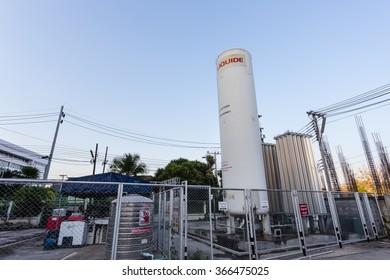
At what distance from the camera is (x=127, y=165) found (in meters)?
28.0

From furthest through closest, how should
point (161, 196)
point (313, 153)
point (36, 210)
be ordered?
point (36, 210), point (313, 153), point (161, 196)

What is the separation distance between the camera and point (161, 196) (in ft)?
23.8

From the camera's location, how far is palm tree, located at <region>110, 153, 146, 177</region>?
92.0 feet

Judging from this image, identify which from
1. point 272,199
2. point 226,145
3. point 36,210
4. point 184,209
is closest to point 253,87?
point 226,145

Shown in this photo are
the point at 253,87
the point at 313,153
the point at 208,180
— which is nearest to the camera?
the point at 253,87

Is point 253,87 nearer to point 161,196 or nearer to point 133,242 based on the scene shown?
point 161,196

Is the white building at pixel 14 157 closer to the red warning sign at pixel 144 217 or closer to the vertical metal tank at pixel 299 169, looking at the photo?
the red warning sign at pixel 144 217

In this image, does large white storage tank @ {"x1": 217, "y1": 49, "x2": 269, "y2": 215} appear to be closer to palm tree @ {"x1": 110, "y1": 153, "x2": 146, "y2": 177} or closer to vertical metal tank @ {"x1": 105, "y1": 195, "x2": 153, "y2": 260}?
vertical metal tank @ {"x1": 105, "y1": 195, "x2": 153, "y2": 260}

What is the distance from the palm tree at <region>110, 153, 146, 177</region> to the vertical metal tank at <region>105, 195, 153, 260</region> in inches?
932

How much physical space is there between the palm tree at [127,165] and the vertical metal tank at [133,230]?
23.7 metres

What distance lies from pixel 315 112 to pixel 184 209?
44.4ft

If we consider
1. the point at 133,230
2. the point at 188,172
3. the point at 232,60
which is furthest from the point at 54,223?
the point at 188,172

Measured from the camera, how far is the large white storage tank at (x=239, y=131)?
296 inches

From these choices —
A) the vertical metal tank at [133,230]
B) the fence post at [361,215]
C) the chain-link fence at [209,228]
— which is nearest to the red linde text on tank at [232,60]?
the chain-link fence at [209,228]
